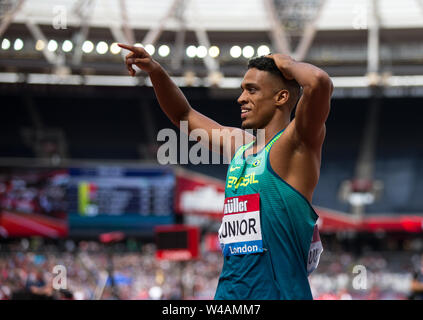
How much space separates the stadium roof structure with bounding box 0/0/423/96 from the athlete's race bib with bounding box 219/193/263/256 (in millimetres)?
15921

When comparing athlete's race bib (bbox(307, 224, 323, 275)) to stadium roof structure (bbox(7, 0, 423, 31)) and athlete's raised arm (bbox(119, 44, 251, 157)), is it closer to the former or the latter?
athlete's raised arm (bbox(119, 44, 251, 157))

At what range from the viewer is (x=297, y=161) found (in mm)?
2277

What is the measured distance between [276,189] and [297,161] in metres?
0.14

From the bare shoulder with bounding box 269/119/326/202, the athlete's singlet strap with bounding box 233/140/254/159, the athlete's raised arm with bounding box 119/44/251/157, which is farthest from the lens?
the athlete's raised arm with bounding box 119/44/251/157

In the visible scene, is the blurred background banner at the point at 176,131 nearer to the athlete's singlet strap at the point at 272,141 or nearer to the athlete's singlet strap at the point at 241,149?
the athlete's singlet strap at the point at 241,149

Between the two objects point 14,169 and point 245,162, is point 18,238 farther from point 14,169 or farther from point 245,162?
point 245,162

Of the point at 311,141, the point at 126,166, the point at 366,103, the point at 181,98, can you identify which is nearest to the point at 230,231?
the point at 311,141

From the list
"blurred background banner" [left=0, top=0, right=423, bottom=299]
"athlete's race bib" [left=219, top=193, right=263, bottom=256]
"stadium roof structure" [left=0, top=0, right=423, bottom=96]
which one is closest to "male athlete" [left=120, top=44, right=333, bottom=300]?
"athlete's race bib" [left=219, top=193, right=263, bottom=256]

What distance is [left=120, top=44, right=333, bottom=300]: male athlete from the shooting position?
2189mm

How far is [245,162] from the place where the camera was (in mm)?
2465

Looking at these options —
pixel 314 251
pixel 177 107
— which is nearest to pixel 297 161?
pixel 314 251

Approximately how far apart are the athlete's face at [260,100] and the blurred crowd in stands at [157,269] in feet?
35.3

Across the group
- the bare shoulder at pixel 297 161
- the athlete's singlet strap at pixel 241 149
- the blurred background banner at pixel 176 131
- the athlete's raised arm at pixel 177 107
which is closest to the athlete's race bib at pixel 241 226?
the bare shoulder at pixel 297 161

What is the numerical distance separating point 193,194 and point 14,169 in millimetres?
5739
